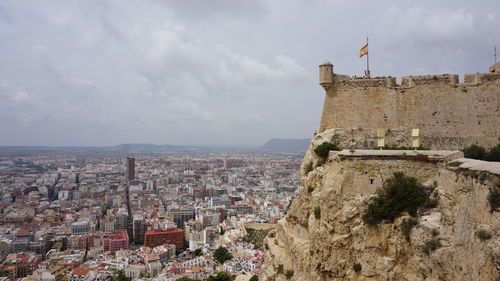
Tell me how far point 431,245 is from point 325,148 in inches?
204

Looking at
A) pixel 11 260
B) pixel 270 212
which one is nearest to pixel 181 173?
pixel 270 212

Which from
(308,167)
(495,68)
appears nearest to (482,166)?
(495,68)

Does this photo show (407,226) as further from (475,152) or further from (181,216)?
(181,216)

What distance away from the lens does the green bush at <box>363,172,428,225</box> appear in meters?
9.99

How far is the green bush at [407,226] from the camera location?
9555 millimetres

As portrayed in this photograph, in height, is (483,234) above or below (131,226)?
above

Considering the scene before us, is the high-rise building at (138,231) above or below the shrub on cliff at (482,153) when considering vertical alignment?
below

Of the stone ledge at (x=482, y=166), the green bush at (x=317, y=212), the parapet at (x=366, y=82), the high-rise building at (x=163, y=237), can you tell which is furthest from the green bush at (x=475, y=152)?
the high-rise building at (x=163, y=237)

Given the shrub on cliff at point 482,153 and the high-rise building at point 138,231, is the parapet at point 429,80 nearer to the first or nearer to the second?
the shrub on cliff at point 482,153

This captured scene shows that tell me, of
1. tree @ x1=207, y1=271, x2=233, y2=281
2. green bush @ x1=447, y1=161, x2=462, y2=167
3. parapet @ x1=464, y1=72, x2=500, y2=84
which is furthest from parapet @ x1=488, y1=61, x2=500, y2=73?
tree @ x1=207, y1=271, x2=233, y2=281

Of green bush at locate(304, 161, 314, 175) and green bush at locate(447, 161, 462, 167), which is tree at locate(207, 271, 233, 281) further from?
green bush at locate(447, 161, 462, 167)

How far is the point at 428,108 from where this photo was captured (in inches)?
492

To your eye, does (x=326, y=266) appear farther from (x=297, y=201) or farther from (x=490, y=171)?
(x=490, y=171)

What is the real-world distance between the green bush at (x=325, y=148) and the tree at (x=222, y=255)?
29.0 m
